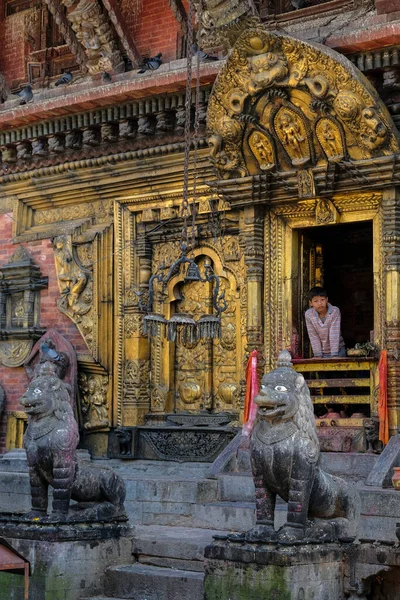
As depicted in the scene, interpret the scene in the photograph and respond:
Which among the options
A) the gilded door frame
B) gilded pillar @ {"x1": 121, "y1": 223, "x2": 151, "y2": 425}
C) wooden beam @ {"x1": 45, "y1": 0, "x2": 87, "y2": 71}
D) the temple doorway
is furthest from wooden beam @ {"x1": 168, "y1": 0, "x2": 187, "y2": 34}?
the temple doorway

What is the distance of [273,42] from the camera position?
452 inches

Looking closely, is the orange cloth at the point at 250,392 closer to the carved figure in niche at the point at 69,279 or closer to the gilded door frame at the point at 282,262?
the gilded door frame at the point at 282,262

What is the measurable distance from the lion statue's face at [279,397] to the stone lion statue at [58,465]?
1.86 meters

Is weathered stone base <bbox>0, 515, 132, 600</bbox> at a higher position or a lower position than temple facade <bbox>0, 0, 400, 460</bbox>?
lower

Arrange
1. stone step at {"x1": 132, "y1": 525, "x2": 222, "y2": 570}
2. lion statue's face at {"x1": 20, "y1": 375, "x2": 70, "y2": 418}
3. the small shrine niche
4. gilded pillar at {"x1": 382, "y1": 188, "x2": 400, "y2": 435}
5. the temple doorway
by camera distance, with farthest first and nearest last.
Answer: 1. the temple doorway
2. the small shrine niche
3. gilded pillar at {"x1": 382, "y1": 188, "x2": 400, "y2": 435}
4. lion statue's face at {"x1": 20, "y1": 375, "x2": 70, "y2": 418}
5. stone step at {"x1": 132, "y1": 525, "x2": 222, "y2": 570}

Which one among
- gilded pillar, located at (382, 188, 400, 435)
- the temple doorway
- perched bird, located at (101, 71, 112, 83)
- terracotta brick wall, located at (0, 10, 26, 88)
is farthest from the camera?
terracotta brick wall, located at (0, 10, 26, 88)

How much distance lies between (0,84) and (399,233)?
6031 mm

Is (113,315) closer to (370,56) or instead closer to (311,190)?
(311,190)

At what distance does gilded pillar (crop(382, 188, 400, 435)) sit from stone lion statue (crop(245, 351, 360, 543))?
110 inches

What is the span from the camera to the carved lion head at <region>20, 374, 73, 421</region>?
982 centimetres

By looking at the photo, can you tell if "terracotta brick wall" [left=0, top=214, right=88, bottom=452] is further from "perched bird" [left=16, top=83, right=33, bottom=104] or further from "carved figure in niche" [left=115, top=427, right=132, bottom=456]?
"perched bird" [left=16, top=83, right=33, bottom=104]

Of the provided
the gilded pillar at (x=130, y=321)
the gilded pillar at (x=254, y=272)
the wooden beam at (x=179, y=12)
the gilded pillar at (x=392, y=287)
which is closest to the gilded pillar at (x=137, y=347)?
the gilded pillar at (x=130, y=321)

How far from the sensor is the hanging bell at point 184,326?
12.1m

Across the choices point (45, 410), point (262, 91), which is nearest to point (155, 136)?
point (262, 91)
